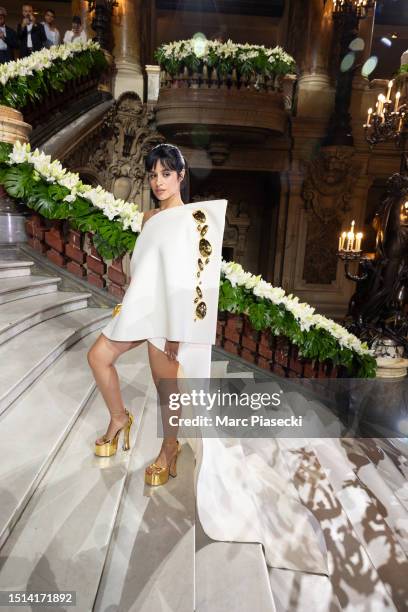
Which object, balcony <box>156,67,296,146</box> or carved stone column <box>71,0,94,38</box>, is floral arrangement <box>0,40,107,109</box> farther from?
carved stone column <box>71,0,94,38</box>

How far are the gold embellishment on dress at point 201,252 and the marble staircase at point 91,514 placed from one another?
109 centimetres

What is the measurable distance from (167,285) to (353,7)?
1006cm

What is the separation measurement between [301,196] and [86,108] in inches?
229

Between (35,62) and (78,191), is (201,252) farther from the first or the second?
(35,62)

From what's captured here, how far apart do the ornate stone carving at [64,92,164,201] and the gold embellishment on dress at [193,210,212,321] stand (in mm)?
8178

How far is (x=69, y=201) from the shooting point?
14.0ft

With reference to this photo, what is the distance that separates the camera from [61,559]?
192cm

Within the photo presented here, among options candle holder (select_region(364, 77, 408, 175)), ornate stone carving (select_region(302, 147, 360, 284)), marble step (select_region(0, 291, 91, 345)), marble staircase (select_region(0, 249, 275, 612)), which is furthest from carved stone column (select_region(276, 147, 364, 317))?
marble staircase (select_region(0, 249, 275, 612))

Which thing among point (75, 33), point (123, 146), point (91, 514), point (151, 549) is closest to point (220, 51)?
point (123, 146)

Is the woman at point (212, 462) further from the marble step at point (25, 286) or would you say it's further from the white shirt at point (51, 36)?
the white shirt at point (51, 36)

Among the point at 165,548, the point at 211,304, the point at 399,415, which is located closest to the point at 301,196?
the point at 399,415

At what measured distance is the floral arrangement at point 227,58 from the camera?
29.9ft

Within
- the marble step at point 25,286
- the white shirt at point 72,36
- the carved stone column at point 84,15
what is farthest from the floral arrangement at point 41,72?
the marble step at point 25,286

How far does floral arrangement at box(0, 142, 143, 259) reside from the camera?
420 cm
